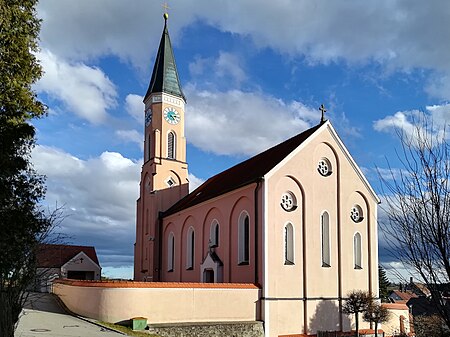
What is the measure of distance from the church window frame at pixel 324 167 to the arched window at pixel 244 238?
16.6 ft

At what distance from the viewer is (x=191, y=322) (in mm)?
22312

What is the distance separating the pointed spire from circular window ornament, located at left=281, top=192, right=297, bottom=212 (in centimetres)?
1852

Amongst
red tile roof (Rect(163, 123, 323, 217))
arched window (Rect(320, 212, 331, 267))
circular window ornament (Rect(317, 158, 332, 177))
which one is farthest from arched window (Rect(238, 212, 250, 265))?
circular window ornament (Rect(317, 158, 332, 177))

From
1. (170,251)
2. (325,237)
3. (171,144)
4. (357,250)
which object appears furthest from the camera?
(171,144)

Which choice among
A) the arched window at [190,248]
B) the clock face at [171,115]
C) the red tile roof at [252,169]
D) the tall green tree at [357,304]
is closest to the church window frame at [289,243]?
the red tile roof at [252,169]

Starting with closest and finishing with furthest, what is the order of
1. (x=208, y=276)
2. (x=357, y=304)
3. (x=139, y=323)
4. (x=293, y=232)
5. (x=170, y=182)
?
(x=139, y=323), (x=357, y=304), (x=293, y=232), (x=208, y=276), (x=170, y=182)

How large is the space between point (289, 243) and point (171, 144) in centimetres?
1772

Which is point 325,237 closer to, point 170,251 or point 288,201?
point 288,201

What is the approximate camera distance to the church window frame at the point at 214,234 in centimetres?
2973

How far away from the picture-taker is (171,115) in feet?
134

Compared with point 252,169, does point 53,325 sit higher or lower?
lower

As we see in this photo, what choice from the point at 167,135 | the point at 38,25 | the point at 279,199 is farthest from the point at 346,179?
the point at 38,25

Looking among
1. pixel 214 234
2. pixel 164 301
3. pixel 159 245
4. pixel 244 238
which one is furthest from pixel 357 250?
pixel 159 245

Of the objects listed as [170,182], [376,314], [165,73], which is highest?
[165,73]
